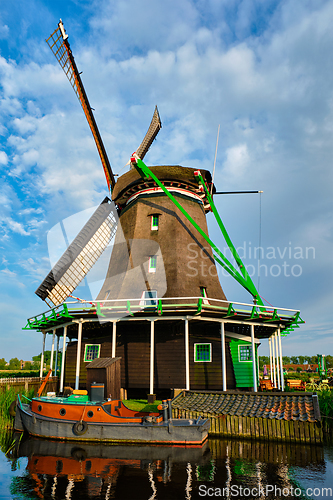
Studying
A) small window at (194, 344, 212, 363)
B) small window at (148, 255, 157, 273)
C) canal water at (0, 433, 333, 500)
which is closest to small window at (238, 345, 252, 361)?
small window at (194, 344, 212, 363)

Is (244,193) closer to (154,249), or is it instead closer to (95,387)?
(154,249)

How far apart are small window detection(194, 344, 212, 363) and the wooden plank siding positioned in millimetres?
189

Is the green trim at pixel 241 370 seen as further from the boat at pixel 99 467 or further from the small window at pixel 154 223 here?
the small window at pixel 154 223

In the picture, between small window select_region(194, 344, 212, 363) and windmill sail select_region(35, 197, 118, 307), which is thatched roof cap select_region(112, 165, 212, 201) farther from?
small window select_region(194, 344, 212, 363)

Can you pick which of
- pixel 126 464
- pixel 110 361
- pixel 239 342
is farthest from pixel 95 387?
pixel 239 342

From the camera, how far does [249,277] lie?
850 inches

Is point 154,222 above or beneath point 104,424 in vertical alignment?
above

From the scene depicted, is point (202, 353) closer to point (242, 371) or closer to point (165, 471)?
point (242, 371)

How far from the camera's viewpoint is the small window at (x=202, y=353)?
1869 centimetres

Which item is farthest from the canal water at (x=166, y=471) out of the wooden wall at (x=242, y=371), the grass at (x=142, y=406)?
the wooden wall at (x=242, y=371)

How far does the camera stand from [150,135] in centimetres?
2744

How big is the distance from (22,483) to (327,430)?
1395 centimetres

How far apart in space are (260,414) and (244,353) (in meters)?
6.81

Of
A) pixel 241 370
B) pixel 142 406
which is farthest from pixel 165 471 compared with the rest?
pixel 241 370
